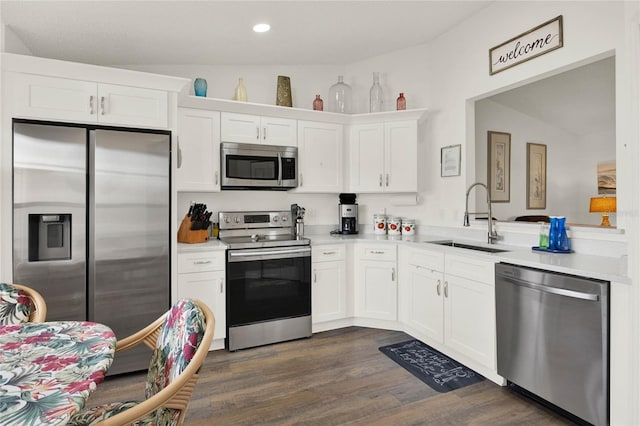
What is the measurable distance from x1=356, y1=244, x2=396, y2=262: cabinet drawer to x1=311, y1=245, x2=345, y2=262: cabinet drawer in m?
0.18

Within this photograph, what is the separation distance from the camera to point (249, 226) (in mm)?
3764

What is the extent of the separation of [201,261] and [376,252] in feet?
5.28

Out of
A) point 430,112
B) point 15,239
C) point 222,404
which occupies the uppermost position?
point 430,112

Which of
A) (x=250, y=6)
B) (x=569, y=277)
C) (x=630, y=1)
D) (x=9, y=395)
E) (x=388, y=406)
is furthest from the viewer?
(x=250, y=6)

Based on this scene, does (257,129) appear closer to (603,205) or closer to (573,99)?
(603,205)

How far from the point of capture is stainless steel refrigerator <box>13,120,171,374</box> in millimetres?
2375

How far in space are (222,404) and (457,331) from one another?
5.75 feet

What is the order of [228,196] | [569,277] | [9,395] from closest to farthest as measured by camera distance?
[9,395] → [569,277] → [228,196]

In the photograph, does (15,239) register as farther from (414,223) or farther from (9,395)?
(414,223)

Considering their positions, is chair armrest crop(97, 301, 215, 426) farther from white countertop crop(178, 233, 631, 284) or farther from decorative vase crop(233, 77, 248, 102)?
decorative vase crop(233, 77, 248, 102)

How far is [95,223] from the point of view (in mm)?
2520

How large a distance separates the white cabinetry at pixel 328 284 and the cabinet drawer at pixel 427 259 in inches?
26.9

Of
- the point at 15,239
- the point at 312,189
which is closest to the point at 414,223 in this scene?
the point at 312,189

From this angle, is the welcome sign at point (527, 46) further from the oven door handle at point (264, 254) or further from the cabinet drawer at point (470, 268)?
the oven door handle at point (264, 254)
